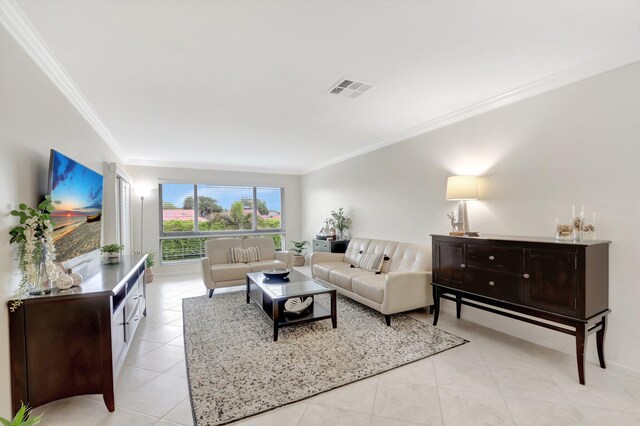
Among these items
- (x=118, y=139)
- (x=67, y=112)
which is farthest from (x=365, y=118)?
(x=118, y=139)

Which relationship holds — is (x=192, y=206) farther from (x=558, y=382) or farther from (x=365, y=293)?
(x=558, y=382)

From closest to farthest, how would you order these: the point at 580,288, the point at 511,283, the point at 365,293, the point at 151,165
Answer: the point at 580,288, the point at 511,283, the point at 365,293, the point at 151,165

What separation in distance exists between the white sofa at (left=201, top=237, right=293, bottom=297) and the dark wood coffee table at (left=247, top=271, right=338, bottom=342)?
81cm

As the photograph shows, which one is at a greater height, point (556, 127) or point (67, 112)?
point (67, 112)

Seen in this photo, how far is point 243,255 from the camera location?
509 cm

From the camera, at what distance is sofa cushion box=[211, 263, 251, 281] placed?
4465 mm

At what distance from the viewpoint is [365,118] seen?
147 inches

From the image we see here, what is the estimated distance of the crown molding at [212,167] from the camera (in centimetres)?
609

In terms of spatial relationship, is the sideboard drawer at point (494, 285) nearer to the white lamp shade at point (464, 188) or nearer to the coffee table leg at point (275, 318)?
the white lamp shade at point (464, 188)

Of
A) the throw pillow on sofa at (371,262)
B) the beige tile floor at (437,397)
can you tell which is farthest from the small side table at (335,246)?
the beige tile floor at (437,397)

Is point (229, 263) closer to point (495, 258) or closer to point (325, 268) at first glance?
point (325, 268)

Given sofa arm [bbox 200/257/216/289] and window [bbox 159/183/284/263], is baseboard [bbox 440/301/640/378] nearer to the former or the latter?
sofa arm [bbox 200/257/216/289]

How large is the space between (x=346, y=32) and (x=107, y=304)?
245cm

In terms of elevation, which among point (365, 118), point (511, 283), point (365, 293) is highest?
point (365, 118)
